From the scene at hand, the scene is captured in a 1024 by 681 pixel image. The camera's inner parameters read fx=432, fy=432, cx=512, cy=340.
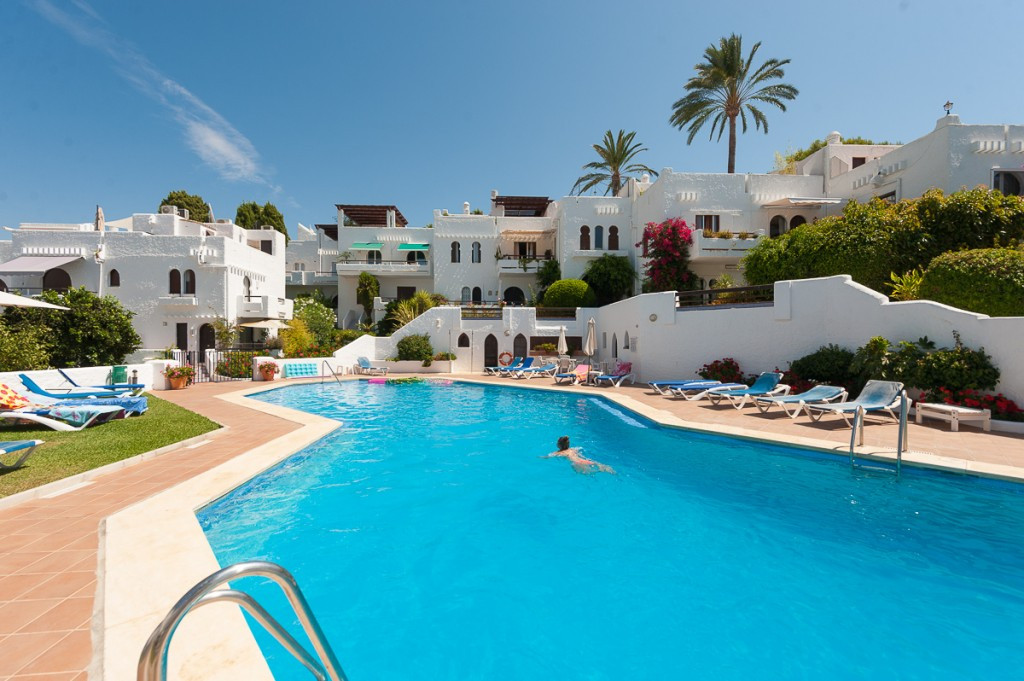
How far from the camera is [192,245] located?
85.8 feet

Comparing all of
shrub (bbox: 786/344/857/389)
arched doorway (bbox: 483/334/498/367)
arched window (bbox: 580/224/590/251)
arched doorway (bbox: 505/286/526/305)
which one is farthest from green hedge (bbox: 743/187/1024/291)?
arched doorway (bbox: 505/286/526/305)

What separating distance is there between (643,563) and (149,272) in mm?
31941

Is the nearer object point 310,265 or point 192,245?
point 192,245

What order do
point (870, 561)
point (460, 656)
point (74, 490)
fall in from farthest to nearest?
1. point (74, 490)
2. point (870, 561)
3. point (460, 656)

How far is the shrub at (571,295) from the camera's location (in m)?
27.1

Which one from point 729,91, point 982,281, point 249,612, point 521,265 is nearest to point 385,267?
point 521,265

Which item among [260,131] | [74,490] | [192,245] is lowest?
[74,490]

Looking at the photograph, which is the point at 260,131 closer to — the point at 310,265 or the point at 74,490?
the point at 310,265

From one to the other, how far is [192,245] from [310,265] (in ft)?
46.3

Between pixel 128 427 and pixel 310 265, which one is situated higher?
pixel 310 265

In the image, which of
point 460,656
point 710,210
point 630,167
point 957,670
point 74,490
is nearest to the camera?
point 957,670

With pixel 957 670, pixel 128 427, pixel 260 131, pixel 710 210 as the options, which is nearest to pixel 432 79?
pixel 260 131

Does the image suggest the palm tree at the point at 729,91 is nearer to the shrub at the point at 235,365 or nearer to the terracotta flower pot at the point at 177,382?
the shrub at the point at 235,365

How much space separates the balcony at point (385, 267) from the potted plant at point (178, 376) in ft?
55.3
